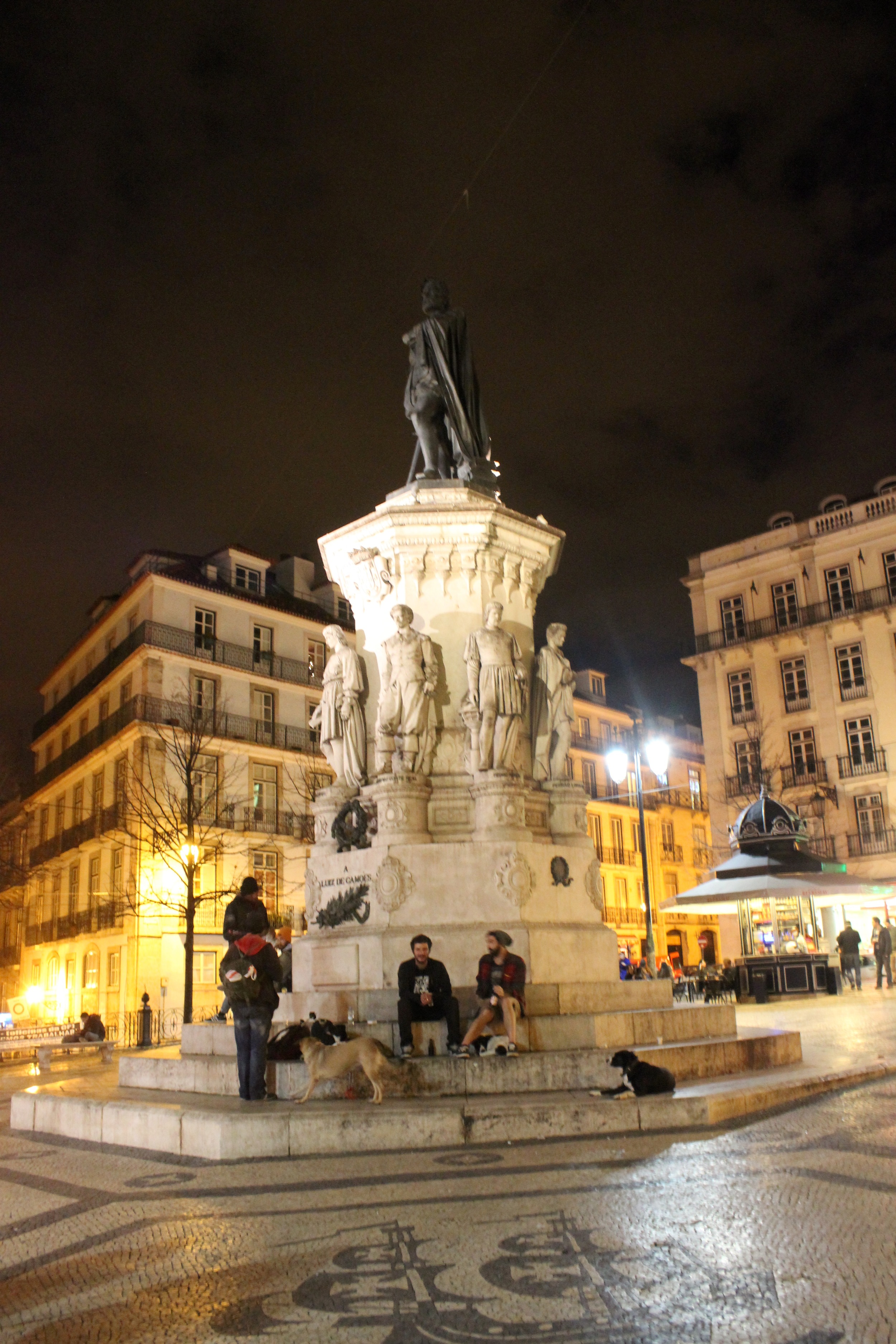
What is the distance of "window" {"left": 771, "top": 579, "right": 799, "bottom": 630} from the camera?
42.2 metres

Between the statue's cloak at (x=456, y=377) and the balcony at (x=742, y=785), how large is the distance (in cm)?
2814

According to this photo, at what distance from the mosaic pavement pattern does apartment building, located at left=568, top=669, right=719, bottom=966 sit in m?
40.1

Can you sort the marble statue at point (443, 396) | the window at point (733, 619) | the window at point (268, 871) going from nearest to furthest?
the marble statue at point (443, 396) → the window at point (268, 871) → the window at point (733, 619)

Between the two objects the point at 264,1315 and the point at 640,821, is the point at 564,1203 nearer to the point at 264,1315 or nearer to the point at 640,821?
the point at 264,1315

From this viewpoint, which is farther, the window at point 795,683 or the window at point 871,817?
the window at point 795,683

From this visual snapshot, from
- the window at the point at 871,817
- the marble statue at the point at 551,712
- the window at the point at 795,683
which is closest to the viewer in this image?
the marble statue at the point at 551,712

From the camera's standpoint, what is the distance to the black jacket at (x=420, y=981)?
823 cm

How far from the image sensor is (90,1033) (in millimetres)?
21609

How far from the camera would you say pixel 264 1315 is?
3.75 metres

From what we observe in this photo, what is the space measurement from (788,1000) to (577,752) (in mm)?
28879

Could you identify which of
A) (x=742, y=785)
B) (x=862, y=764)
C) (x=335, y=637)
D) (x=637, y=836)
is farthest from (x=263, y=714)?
(x=335, y=637)

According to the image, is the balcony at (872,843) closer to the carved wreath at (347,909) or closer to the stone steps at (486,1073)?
the stone steps at (486,1073)

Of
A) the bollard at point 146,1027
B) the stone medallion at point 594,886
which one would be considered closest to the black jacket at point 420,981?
the stone medallion at point 594,886

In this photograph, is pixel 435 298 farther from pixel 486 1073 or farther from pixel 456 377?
pixel 486 1073
